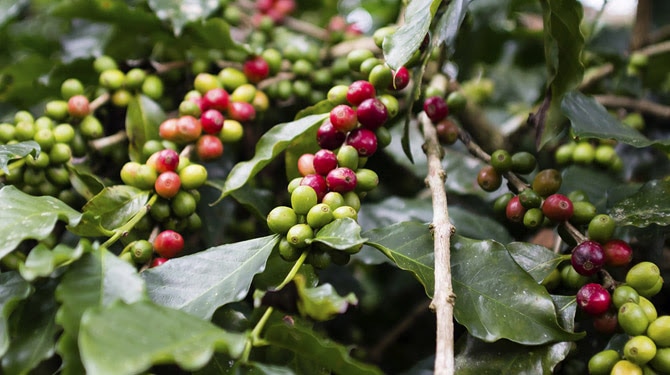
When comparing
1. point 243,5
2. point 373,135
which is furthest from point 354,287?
point 243,5

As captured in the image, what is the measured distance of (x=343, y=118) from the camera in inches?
36.9

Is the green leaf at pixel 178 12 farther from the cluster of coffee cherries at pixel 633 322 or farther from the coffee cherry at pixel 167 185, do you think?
the cluster of coffee cherries at pixel 633 322

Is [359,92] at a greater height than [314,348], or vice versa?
[359,92]

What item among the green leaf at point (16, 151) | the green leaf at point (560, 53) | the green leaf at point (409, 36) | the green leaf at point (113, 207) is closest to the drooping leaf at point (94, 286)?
the green leaf at point (113, 207)

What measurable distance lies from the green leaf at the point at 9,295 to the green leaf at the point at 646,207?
0.89 metres

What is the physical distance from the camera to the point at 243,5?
1.72 metres

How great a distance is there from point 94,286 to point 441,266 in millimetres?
447

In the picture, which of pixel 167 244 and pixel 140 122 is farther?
pixel 140 122

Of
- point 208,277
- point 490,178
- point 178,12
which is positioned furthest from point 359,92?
point 178,12

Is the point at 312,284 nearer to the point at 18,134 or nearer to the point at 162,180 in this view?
the point at 162,180

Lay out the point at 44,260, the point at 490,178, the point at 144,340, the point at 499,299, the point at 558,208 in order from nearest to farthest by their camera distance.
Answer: the point at 144,340 < the point at 44,260 < the point at 499,299 < the point at 558,208 < the point at 490,178

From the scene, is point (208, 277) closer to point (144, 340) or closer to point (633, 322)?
point (144, 340)

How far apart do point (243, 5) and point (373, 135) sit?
36.8 inches

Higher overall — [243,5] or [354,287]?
[243,5]
